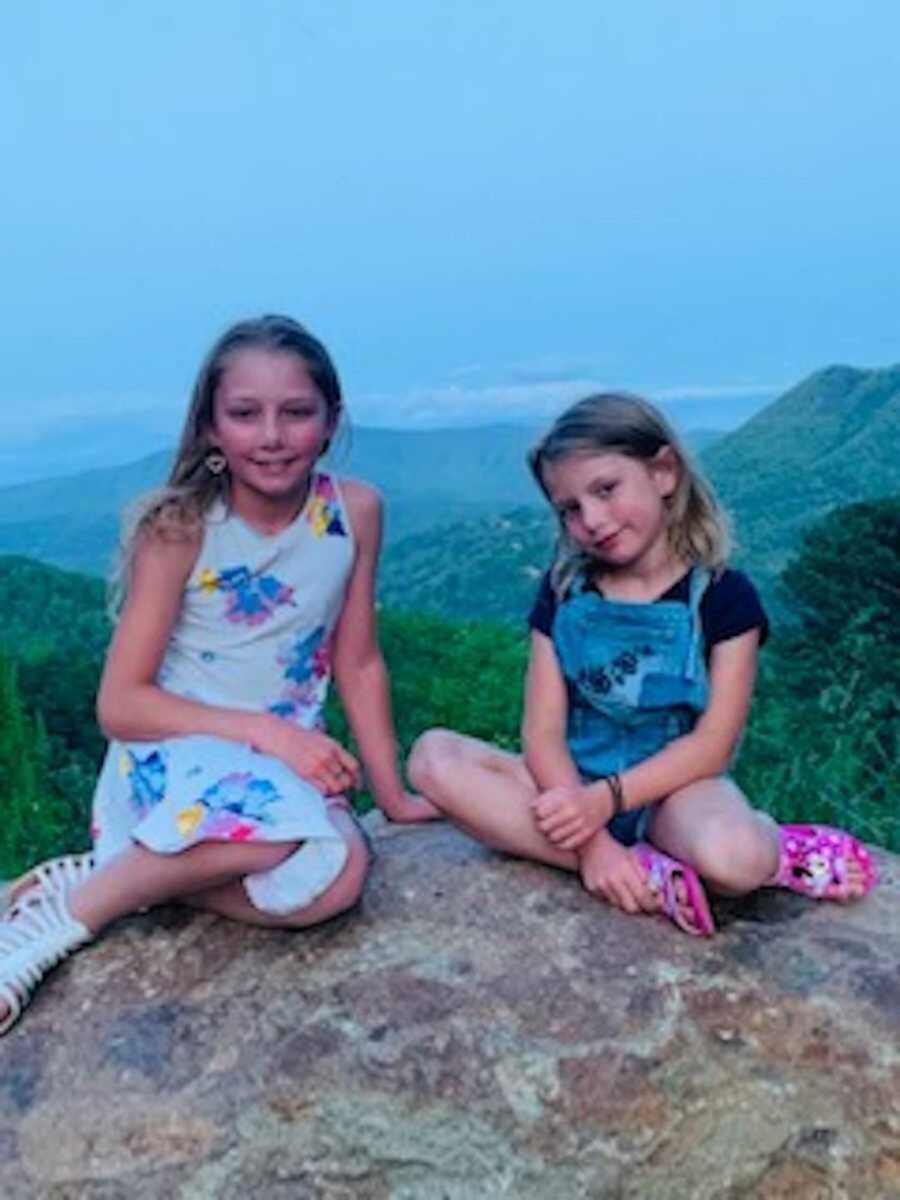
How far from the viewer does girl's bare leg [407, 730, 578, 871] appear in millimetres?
3426

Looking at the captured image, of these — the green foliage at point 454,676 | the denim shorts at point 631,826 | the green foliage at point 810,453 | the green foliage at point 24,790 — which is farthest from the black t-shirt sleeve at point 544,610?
the green foliage at point 810,453

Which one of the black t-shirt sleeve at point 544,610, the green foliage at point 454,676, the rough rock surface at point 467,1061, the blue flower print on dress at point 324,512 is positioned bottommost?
the green foliage at point 454,676

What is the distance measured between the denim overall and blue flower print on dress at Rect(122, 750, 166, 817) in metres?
0.78

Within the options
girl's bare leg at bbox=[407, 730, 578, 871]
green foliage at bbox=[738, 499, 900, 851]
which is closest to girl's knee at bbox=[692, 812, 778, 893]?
girl's bare leg at bbox=[407, 730, 578, 871]

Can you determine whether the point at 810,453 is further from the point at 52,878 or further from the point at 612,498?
the point at 52,878

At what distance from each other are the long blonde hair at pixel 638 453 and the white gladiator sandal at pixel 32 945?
1.11m

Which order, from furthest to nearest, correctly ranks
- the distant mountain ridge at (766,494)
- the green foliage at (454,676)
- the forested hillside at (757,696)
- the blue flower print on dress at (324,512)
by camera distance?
the distant mountain ridge at (766,494)
the green foliage at (454,676)
the forested hillside at (757,696)
the blue flower print on dress at (324,512)

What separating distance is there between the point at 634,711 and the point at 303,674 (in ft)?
2.27

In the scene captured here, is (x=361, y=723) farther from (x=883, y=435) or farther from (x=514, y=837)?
Answer: (x=883, y=435)

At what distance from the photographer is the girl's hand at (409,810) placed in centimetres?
386

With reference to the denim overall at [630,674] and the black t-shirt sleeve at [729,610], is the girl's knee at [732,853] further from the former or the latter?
the black t-shirt sleeve at [729,610]

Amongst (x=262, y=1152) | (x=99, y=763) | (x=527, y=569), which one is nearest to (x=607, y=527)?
(x=262, y=1152)

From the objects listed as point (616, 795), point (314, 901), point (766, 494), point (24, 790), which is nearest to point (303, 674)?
point (314, 901)

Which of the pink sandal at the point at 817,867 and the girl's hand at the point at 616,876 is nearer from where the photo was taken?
the girl's hand at the point at 616,876
